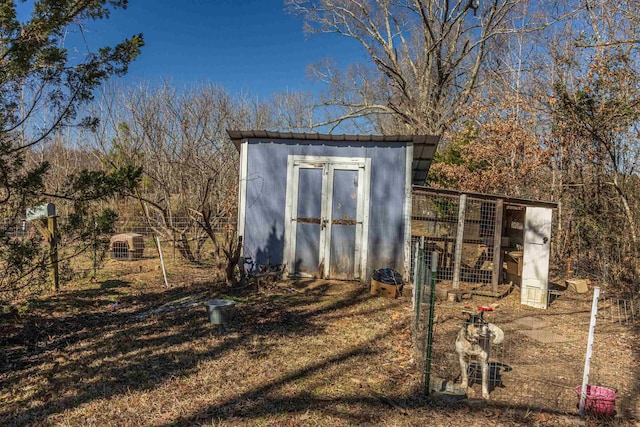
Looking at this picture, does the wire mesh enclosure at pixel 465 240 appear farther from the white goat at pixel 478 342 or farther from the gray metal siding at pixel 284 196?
the white goat at pixel 478 342

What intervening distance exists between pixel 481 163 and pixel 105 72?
11.3 metres

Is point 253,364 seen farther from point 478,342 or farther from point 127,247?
point 127,247

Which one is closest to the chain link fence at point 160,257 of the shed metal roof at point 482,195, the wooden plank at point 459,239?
the shed metal roof at point 482,195

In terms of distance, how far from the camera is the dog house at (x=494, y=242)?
24.5 ft

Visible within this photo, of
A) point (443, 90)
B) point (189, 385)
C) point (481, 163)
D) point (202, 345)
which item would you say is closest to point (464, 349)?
point (189, 385)

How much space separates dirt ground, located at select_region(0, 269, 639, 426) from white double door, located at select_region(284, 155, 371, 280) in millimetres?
1132

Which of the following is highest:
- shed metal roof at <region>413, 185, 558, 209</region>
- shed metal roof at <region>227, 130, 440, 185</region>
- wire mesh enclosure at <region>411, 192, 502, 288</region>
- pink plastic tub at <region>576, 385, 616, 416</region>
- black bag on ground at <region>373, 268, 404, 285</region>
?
shed metal roof at <region>227, 130, 440, 185</region>

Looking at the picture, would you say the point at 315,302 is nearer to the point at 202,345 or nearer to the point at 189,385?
the point at 202,345

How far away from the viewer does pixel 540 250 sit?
292 inches

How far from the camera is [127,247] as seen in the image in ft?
35.8

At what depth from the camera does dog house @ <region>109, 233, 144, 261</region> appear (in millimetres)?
10876

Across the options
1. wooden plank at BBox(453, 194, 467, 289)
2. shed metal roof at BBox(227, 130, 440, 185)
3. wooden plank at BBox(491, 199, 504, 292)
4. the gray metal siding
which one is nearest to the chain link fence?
the gray metal siding

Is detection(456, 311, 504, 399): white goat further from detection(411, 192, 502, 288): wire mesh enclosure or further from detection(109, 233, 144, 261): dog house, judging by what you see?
detection(109, 233, 144, 261): dog house

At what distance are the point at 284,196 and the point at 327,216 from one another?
1008mm
